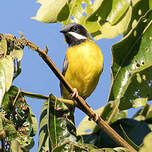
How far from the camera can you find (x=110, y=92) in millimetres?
3379

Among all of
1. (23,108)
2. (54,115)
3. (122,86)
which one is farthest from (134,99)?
(23,108)

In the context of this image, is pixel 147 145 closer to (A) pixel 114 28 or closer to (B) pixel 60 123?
(B) pixel 60 123

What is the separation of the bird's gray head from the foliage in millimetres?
1261

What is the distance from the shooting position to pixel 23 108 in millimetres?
2758

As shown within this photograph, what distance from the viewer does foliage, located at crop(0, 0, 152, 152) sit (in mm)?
2531

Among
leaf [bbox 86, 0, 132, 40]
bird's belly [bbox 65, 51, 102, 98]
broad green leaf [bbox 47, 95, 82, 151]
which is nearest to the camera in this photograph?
broad green leaf [bbox 47, 95, 82, 151]

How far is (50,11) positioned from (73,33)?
5.89 ft

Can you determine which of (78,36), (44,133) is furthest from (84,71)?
(44,133)

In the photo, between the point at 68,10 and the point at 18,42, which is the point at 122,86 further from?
the point at 18,42

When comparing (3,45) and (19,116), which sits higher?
(3,45)

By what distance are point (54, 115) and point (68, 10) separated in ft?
4.09

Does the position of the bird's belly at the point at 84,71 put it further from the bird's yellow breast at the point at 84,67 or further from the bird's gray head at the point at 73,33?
the bird's gray head at the point at 73,33

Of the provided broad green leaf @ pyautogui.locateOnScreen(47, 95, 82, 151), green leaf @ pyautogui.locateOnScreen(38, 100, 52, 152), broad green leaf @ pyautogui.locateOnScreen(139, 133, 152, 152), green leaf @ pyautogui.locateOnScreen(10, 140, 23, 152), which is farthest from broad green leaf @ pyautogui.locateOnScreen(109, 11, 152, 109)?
broad green leaf @ pyautogui.locateOnScreen(139, 133, 152, 152)

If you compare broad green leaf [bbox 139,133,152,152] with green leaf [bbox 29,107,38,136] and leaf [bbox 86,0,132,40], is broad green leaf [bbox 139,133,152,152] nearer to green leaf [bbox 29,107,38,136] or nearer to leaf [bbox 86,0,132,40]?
green leaf [bbox 29,107,38,136]
